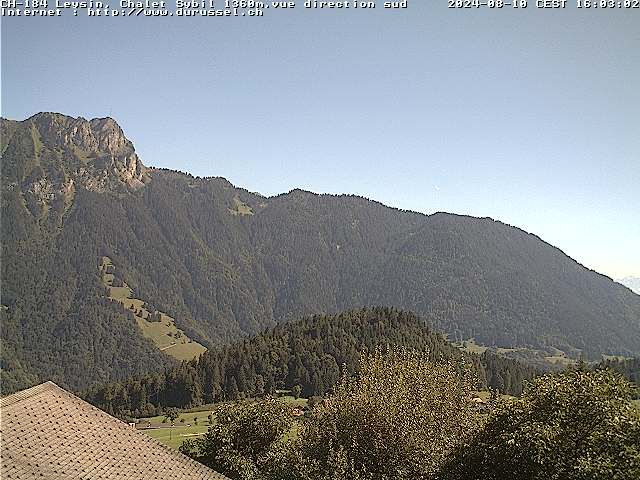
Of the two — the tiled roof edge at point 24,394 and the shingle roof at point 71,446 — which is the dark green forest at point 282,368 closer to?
the shingle roof at point 71,446

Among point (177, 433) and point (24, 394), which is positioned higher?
point (24, 394)

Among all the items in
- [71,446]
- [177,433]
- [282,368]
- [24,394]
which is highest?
[24,394]

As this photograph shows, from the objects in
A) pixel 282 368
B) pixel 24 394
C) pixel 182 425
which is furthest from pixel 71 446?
pixel 282 368

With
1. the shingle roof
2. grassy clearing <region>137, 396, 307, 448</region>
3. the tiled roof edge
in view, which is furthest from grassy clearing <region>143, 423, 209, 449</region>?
the tiled roof edge

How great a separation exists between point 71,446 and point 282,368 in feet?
440

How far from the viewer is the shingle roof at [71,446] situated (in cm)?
1260

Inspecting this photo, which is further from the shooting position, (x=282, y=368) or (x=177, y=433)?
(x=282, y=368)

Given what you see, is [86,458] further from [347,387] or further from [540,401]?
[347,387]

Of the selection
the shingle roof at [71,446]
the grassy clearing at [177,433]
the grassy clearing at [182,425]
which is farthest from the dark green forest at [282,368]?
the shingle roof at [71,446]

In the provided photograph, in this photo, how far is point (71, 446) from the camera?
1394 centimetres

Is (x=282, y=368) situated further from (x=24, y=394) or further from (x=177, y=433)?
(x=24, y=394)

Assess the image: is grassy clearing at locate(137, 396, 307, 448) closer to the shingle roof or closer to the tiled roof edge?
the shingle roof

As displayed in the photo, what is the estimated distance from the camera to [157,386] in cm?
14362

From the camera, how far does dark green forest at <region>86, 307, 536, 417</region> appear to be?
5413 inches
